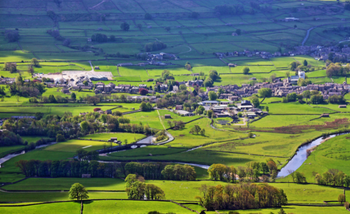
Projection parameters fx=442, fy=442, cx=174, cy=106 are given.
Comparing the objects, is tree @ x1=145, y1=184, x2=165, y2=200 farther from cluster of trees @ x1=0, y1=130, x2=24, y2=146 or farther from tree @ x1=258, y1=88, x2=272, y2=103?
tree @ x1=258, y1=88, x2=272, y2=103

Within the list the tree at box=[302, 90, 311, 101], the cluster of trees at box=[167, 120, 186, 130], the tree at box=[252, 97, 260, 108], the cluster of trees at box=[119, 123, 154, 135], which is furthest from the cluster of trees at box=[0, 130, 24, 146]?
the tree at box=[302, 90, 311, 101]

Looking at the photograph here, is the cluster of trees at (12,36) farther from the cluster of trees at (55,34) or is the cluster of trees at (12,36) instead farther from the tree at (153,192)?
the tree at (153,192)

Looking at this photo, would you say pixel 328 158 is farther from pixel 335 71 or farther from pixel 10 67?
pixel 10 67

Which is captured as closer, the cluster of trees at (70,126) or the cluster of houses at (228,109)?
the cluster of trees at (70,126)

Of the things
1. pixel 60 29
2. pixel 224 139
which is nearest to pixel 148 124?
pixel 224 139

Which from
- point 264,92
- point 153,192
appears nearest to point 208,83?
point 264,92

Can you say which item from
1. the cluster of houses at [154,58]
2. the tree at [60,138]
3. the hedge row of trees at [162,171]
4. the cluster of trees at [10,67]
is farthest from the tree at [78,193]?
the cluster of houses at [154,58]
